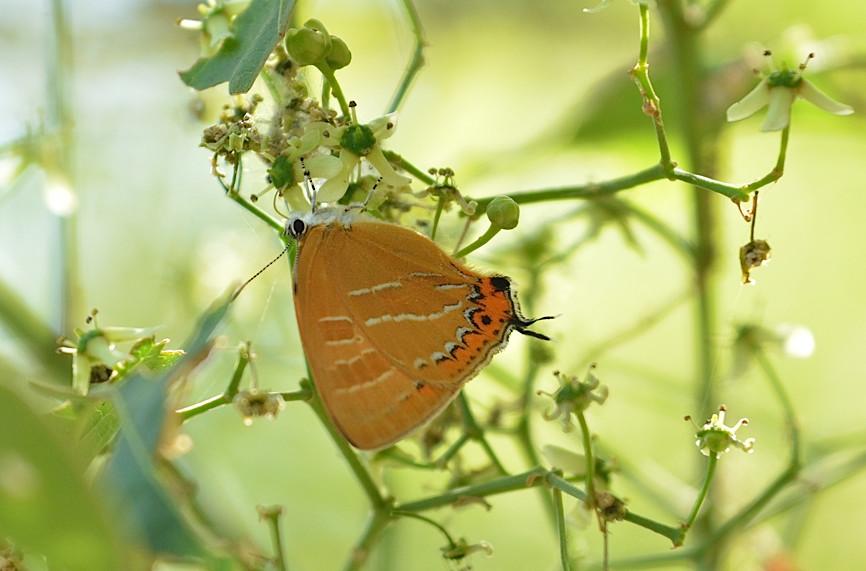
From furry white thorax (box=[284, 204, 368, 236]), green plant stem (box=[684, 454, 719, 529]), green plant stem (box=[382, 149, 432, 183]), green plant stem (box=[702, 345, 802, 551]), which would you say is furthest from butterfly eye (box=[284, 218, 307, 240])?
green plant stem (box=[702, 345, 802, 551])

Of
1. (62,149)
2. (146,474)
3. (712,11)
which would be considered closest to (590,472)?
(146,474)

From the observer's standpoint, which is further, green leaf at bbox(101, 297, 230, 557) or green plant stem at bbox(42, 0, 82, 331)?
green plant stem at bbox(42, 0, 82, 331)

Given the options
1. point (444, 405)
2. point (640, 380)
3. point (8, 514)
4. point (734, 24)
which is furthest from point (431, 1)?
point (8, 514)

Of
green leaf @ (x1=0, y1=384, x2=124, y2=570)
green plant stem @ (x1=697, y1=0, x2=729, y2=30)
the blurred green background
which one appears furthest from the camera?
the blurred green background

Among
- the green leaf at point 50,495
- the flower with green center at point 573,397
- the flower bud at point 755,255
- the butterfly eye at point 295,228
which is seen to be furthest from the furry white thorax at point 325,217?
the green leaf at point 50,495

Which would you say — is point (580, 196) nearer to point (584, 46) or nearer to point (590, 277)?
point (590, 277)

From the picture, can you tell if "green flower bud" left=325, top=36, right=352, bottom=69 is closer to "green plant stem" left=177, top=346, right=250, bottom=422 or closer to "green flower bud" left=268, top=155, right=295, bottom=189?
"green flower bud" left=268, top=155, right=295, bottom=189
